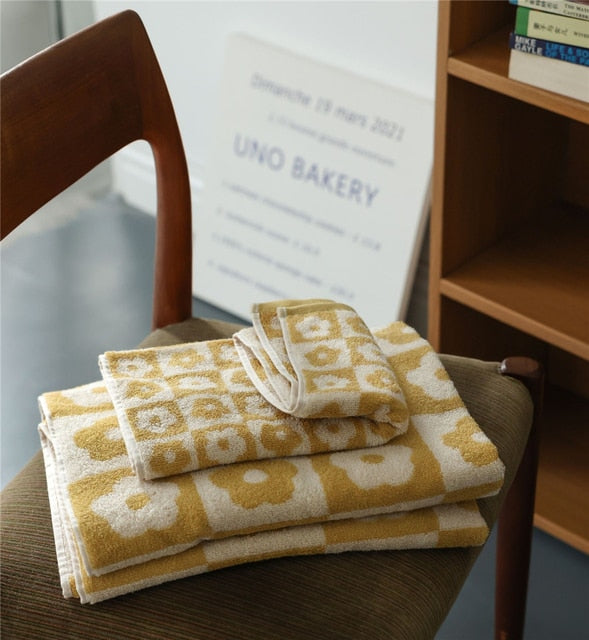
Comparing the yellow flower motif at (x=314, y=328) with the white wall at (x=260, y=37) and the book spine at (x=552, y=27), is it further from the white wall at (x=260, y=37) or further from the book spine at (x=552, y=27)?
the white wall at (x=260, y=37)

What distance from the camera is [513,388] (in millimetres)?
972

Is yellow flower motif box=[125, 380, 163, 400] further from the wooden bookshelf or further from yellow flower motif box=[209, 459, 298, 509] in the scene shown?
the wooden bookshelf

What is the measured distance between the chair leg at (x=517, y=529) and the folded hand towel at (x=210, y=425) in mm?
241

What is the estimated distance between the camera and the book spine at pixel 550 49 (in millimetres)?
1071

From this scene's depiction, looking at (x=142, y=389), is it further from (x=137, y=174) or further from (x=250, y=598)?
(x=137, y=174)

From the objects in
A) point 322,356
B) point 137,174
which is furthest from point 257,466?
point 137,174

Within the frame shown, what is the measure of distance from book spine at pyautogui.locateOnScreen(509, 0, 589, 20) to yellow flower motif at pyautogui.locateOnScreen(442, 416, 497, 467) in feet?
1.57

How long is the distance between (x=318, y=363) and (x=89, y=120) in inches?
12.3

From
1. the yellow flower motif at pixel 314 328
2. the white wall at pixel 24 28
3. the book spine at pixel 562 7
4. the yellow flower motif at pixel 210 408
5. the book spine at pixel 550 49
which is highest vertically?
the book spine at pixel 562 7

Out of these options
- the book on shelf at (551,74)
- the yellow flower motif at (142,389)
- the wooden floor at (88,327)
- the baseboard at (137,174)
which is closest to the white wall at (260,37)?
the baseboard at (137,174)

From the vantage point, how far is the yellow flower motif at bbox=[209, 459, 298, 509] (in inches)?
29.6

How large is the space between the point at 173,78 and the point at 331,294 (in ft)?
1.89

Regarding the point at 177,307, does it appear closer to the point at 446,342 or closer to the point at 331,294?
the point at 446,342

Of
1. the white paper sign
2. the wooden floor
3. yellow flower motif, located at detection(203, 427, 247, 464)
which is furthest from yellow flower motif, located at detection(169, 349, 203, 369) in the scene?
the white paper sign
